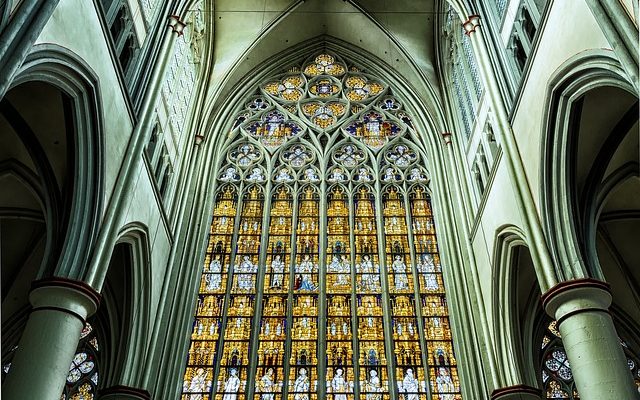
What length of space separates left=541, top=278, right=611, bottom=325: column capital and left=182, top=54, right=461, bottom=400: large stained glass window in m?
4.87

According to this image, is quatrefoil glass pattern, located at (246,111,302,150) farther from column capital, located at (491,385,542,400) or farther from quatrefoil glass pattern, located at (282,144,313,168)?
column capital, located at (491,385,542,400)

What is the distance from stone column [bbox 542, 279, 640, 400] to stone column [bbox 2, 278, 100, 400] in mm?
6477

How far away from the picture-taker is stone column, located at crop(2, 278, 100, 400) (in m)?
7.95

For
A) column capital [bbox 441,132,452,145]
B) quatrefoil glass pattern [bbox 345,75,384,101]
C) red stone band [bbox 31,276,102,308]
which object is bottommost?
red stone band [bbox 31,276,102,308]

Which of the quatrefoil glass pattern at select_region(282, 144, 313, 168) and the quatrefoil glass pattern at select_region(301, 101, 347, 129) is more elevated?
the quatrefoil glass pattern at select_region(301, 101, 347, 129)

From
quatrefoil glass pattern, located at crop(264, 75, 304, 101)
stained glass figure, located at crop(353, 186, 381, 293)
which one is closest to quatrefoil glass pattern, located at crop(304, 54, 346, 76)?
quatrefoil glass pattern, located at crop(264, 75, 304, 101)

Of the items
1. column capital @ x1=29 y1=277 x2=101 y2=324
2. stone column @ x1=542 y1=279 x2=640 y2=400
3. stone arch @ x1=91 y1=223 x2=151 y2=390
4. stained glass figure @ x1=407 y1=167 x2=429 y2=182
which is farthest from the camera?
stained glass figure @ x1=407 y1=167 x2=429 y2=182

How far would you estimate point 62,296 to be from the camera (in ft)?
28.9

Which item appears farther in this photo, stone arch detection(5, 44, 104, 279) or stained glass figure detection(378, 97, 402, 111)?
stained glass figure detection(378, 97, 402, 111)

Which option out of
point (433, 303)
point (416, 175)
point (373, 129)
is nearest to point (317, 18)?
point (373, 129)

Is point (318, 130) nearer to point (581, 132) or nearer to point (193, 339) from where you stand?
point (193, 339)

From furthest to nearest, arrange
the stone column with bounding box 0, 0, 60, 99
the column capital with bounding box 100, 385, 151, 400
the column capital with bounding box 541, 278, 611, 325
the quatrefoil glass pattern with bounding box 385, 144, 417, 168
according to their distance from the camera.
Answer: the quatrefoil glass pattern with bounding box 385, 144, 417, 168, the column capital with bounding box 100, 385, 151, 400, the column capital with bounding box 541, 278, 611, 325, the stone column with bounding box 0, 0, 60, 99

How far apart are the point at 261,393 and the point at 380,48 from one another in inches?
453

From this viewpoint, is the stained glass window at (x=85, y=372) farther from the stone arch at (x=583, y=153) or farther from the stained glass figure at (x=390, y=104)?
the stained glass figure at (x=390, y=104)
